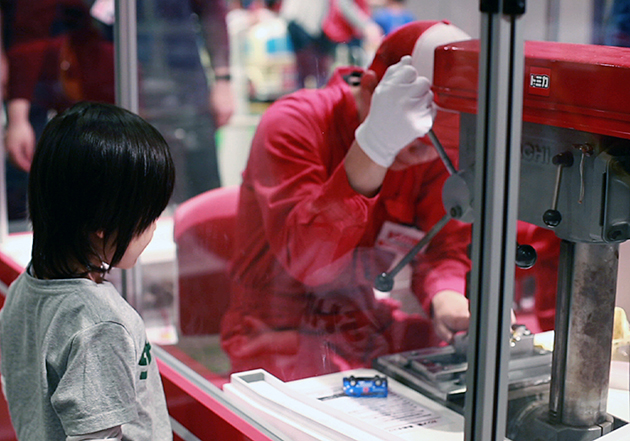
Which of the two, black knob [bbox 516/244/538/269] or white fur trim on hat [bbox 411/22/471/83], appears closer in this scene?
black knob [bbox 516/244/538/269]

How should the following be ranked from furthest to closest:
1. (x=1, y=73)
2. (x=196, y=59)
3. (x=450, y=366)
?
1. (x=1, y=73)
2. (x=196, y=59)
3. (x=450, y=366)

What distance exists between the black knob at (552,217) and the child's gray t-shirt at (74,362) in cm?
51

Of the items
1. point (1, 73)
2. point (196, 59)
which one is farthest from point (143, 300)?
point (1, 73)

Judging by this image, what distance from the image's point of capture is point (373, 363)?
1.24 meters

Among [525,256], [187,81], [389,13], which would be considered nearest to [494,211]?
[525,256]

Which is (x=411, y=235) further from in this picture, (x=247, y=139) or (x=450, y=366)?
(x=247, y=139)

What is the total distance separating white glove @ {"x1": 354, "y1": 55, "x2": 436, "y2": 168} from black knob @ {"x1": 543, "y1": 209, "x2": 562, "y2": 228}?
22 cm

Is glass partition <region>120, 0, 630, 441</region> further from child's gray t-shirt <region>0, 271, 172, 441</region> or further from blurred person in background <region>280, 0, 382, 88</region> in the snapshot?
child's gray t-shirt <region>0, 271, 172, 441</region>

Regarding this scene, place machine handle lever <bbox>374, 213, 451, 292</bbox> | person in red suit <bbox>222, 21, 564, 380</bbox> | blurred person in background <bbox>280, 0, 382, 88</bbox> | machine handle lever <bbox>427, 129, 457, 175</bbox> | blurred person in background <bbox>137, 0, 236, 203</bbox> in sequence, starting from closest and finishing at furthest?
machine handle lever <bbox>427, 129, 457, 175</bbox>
person in red suit <bbox>222, 21, 564, 380</bbox>
machine handle lever <bbox>374, 213, 451, 292</bbox>
blurred person in background <bbox>280, 0, 382, 88</bbox>
blurred person in background <bbox>137, 0, 236, 203</bbox>

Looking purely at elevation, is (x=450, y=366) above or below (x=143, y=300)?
above

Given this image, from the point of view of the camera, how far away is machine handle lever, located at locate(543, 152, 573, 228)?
0.91m

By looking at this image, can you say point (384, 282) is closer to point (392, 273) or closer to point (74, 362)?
point (392, 273)

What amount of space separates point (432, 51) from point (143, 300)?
38.4 inches

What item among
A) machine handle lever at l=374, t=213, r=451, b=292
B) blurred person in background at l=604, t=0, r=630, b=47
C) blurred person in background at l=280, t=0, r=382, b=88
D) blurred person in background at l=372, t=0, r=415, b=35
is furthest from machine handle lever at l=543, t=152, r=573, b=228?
blurred person in background at l=372, t=0, r=415, b=35
